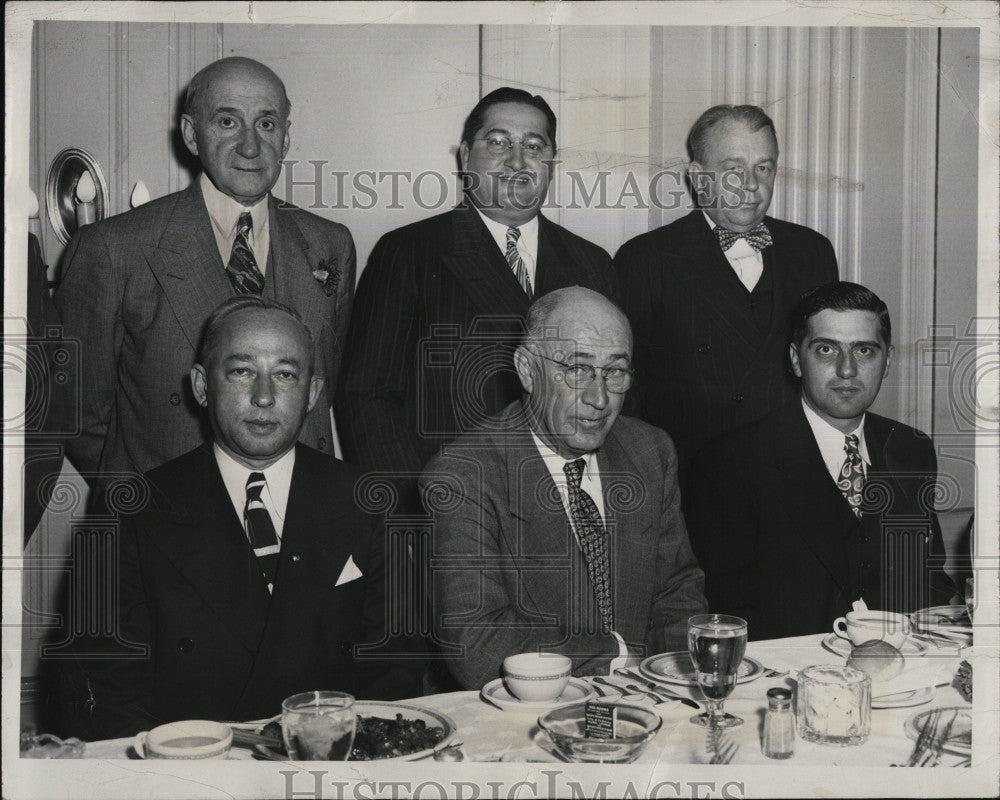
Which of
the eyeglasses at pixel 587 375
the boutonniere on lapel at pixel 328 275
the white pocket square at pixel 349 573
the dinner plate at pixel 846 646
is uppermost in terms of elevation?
the boutonniere on lapel at pixel 328 275

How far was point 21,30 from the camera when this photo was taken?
2988mm

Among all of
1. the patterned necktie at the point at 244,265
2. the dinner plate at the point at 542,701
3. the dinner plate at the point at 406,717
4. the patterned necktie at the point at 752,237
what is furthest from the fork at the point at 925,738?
the patterned necktie at the point at 244,265

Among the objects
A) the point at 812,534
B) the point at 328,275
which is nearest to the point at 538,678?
the point at 812,534

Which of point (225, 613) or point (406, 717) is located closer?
point (406, 717)

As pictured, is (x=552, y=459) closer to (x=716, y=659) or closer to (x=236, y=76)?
→ (x=716, y=659)

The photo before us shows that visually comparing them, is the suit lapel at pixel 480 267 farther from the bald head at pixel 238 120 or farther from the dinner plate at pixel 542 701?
the dinner plate at pixel 542 701

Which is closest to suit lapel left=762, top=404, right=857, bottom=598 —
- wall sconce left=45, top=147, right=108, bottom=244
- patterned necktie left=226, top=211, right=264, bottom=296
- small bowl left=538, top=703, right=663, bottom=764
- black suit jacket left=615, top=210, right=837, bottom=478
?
black suit jacket left=615, top=210, right=837, bottom=478

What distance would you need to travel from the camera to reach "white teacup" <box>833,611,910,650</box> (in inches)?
105

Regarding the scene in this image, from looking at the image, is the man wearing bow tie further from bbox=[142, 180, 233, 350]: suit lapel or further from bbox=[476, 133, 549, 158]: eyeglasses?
bbox=[142, 180, 233, 350]: suit lapel

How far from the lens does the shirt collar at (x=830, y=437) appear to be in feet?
9.94

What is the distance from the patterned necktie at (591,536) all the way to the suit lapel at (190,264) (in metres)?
0.99

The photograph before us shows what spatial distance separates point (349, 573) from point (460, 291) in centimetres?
77

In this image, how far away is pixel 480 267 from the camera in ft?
A: 9.85

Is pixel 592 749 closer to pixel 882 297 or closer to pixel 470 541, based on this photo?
pixel 470 541
